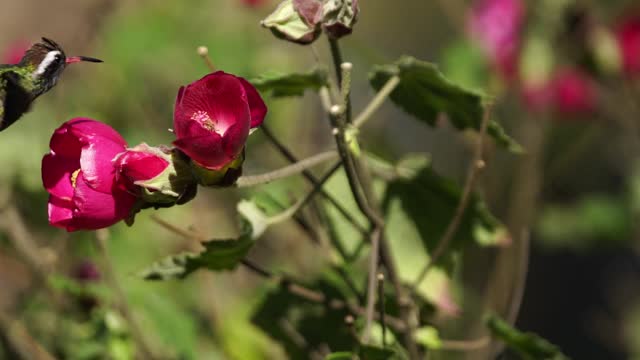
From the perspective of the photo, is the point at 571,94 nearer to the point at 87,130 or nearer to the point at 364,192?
the point at 364,192

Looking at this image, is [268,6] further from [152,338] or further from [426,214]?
[426,214]

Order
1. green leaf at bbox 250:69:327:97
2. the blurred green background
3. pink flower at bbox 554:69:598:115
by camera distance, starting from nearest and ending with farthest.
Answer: green leaf at bbox 250:69:327:97 → the blurred green background → pink flower at bbox 554:69:598:115

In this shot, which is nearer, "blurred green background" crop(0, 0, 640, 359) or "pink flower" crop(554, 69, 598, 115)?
"blurred green background" crop(0, 0, 640, 359)

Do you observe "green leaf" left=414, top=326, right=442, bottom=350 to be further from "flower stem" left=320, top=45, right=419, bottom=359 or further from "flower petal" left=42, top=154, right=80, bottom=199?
"flower petal" left=42, top=154, right=80, bottom=199

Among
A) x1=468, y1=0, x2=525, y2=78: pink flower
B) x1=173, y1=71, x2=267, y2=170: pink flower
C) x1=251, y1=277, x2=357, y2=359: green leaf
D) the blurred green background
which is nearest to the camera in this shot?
x1=173, y1=71, x2=267, y2=170: pink flower

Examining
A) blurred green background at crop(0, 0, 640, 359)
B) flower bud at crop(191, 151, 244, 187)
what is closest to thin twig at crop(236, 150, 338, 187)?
flower bud at crop(191, 151, 244, 187)

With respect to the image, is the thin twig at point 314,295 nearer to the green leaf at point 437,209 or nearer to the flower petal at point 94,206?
the green leaf at point 437,209

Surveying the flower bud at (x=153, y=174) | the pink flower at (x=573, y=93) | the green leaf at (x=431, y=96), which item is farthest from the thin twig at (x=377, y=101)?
the pink flower at (x=573, y=93)

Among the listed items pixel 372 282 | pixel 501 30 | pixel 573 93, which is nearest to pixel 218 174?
pixel 372 282
